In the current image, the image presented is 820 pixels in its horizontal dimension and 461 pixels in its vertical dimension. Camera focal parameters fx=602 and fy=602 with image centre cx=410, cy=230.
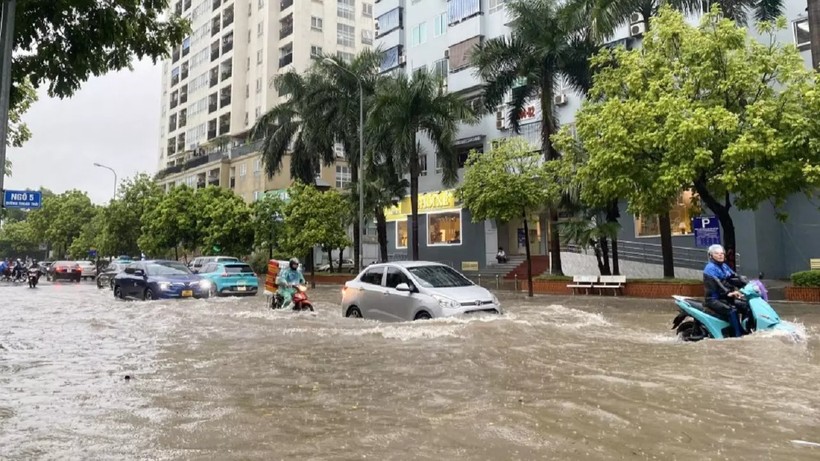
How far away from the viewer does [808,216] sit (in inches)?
979

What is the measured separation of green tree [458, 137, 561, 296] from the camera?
21830 millimetres

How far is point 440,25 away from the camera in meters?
40.2

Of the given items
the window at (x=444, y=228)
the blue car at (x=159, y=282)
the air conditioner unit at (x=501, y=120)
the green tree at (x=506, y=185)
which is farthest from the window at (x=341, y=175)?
the blue car at (x=159, y=282)

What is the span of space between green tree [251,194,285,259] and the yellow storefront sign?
689 centimetres

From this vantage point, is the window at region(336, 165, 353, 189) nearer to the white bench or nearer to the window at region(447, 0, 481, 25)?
the window at region(447, 0, 481, 25)

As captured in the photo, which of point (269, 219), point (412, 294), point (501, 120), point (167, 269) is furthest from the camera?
point (269, 219)

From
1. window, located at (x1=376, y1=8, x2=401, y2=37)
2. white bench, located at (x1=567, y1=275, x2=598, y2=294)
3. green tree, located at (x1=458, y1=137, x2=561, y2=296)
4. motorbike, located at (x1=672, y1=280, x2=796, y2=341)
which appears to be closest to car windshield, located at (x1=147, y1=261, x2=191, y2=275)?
green tree, located at (x1=458, y1=137, x2=561, y2=296)

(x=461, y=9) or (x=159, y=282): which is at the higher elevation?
(x=461, y=9)

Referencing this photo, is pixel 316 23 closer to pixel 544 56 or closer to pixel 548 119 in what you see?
pixel 544 56

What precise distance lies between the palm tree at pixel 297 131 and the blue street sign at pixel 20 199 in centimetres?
2108

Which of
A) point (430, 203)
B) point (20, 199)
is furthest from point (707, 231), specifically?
point (430, 203)

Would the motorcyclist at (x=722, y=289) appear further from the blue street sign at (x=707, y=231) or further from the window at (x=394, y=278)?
the blue street sign at (x=707, y=231)

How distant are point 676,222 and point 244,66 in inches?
1955

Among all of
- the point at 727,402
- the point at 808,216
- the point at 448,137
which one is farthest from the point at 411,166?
the point at 727,402
